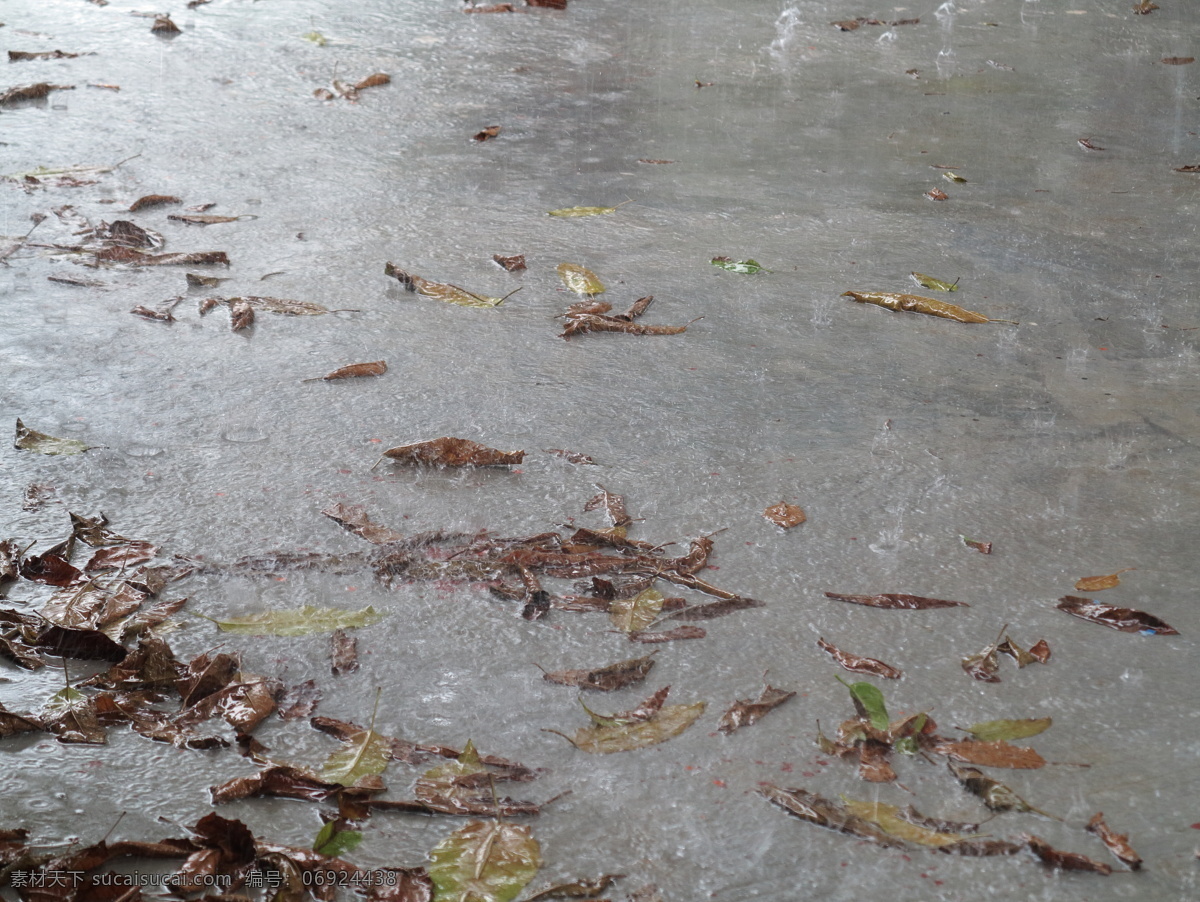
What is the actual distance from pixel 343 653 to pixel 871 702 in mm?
785

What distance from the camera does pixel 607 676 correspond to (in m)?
1.58

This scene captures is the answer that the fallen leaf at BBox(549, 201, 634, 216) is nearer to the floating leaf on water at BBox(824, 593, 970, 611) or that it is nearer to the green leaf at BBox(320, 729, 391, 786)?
the floating leaf on water at BBox(824, 593, 970, 611)

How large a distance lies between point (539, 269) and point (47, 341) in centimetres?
128

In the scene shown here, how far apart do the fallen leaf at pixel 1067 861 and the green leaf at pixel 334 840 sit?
32.5 inches

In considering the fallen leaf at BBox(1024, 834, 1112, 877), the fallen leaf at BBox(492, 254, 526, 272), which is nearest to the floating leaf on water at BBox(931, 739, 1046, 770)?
the fallen leaf at BBox(1024, 834, 1112, 877)

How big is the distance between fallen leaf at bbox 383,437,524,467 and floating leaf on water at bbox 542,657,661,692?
63cm

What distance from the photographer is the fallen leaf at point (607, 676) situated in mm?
1564

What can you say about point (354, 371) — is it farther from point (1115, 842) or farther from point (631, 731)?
point (1115, 842)

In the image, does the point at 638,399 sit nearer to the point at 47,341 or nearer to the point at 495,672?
the point at 495,672

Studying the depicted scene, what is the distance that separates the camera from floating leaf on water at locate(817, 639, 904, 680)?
5.23 feet

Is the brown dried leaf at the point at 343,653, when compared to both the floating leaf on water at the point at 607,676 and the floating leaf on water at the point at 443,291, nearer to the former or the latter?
the floating leaf on water at the point at 607,676

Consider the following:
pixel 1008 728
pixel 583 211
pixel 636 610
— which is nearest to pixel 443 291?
pixel 583 211

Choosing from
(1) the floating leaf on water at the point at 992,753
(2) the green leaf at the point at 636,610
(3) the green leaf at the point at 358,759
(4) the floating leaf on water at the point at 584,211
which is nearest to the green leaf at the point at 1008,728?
(1) the floating leaf on water at the point at 992,753

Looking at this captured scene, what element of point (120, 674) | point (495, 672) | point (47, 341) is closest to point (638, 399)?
point (495, 672)
